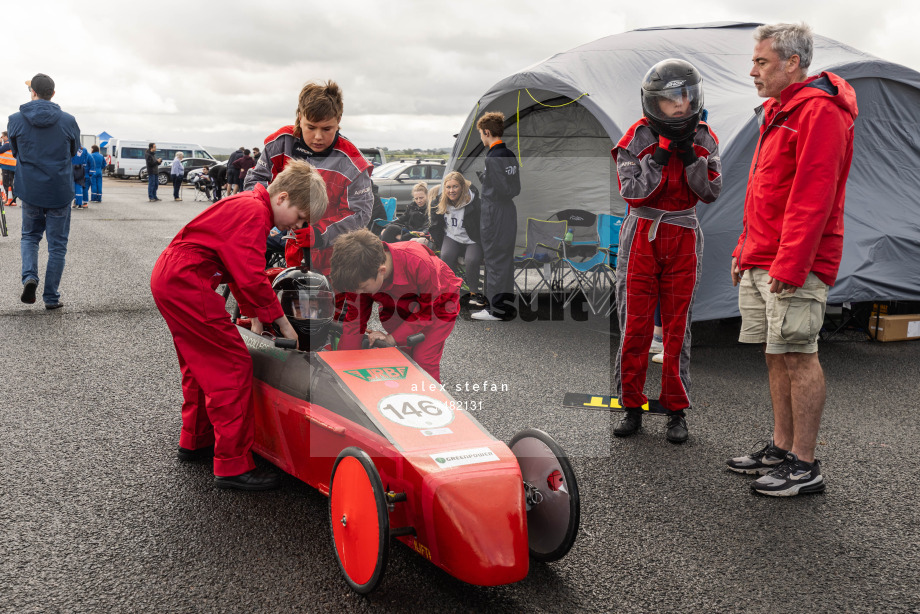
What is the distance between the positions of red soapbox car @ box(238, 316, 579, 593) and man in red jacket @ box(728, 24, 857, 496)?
124 centimetres

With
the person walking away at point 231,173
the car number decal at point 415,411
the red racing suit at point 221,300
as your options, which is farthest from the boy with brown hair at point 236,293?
the person walking away at point 231,173

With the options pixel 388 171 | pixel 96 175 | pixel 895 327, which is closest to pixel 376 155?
pixel 388 171

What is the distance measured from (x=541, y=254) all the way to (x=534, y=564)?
5159 mm

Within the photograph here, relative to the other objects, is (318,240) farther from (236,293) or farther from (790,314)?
(790,314)

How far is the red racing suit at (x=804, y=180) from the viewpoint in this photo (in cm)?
299

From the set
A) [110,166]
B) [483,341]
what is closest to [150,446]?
[483,341]

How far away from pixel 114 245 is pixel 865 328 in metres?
10.4

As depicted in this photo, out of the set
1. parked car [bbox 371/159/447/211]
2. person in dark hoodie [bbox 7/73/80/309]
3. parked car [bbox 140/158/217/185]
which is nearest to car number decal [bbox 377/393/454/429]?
person in dark hoodie [bbox 7/73/80/309]

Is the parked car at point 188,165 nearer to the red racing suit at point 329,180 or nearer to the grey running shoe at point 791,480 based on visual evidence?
the red racing suit at point 329,180

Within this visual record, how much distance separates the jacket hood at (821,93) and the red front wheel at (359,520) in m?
2.37

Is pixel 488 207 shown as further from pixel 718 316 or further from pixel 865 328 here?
pixel 865 328

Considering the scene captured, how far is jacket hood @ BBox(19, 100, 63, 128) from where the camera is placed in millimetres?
6184

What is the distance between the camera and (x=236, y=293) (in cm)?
303

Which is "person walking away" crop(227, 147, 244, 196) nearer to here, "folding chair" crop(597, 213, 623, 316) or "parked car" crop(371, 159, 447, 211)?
"parked car" crop(371, 159, 447, 211)
